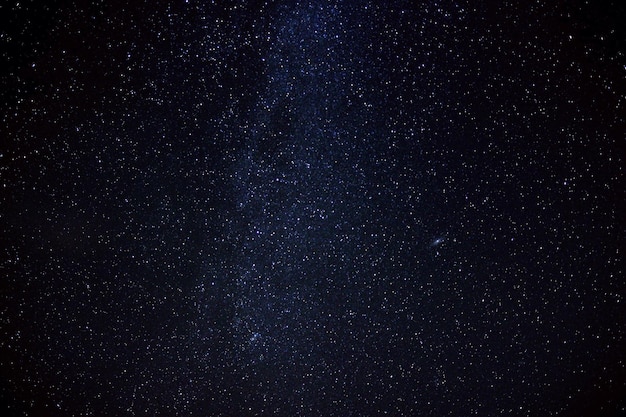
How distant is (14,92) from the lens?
1.53 ft

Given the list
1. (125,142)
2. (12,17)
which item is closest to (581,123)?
(125,142)

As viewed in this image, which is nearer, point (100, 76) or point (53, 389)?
point (100, 76)

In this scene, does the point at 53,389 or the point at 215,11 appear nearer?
the point at 215,11

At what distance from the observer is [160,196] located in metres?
0.47

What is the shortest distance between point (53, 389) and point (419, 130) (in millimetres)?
684

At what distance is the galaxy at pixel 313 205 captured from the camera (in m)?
0.44

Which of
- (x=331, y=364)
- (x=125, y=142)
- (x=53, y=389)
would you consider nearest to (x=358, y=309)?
(x=331, y=364)

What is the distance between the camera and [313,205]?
0.47m

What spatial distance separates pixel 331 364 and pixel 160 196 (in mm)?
341

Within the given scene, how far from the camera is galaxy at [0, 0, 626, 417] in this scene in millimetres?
438

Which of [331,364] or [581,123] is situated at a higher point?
[581,123]

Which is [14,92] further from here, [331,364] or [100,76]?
[331,364]

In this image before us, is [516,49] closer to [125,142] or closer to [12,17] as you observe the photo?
[125,142]

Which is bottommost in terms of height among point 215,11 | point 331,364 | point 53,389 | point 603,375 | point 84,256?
point 603,375
